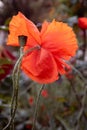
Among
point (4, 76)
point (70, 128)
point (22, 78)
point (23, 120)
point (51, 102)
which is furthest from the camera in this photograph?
point (51, 102)

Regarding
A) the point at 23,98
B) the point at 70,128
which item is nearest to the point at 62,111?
the point at 23,98

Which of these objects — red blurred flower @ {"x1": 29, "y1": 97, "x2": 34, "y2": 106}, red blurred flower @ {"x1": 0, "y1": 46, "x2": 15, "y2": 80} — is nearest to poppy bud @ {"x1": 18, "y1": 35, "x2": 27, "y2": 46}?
red blurred flower @ {"x1": 0, "y1": 46, "x2": 15, "y2": 80}

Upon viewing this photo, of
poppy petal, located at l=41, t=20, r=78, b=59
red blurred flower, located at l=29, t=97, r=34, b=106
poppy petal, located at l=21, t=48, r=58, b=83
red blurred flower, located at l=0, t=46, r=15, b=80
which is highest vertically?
poppy petal, located at l=41, t=20, r=78, b=59

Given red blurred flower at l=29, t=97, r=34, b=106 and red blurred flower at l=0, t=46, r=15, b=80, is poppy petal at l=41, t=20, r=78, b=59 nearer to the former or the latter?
red blurred flower at l=0, t=46, r=15, b=80

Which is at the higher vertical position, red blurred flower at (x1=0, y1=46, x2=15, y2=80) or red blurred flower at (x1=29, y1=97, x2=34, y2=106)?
red blurred flower at (x1=0, y1=46, x2=15, y2=80)

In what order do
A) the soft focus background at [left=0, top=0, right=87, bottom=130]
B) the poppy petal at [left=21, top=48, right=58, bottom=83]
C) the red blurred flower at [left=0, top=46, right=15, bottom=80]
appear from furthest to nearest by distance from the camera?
the soft focus background at [left=0, top=0, right=87, bottom=130]
the red blurred flower at [left=0, top=46, right=15, bottom=80]
the poppy petal at [left=21, top=48, right=58, bottom=83]

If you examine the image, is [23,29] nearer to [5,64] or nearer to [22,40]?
[22,40]

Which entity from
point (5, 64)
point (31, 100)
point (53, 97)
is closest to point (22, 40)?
point (5, 64)

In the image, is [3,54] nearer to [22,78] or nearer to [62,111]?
[22,78]
